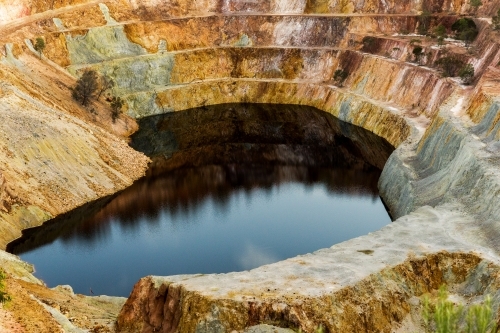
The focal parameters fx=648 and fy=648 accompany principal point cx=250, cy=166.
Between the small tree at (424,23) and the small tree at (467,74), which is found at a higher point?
the small tree at (424,23)

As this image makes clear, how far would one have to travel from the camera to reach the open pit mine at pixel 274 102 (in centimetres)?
3169

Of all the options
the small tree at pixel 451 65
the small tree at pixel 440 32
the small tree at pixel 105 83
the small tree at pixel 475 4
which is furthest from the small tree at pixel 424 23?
the small tree at pixel 105 83

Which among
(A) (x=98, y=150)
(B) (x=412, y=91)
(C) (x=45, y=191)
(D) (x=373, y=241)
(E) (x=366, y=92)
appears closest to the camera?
(D) (x=373, y=241)

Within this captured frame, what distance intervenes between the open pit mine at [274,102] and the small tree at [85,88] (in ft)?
2.56

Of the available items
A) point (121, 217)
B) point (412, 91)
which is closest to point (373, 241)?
point (121, 217)

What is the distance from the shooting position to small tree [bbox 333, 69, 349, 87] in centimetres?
9250

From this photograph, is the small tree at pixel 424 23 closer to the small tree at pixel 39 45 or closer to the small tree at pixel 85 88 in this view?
the small tree at pixel 85 88

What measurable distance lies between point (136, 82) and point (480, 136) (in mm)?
54265

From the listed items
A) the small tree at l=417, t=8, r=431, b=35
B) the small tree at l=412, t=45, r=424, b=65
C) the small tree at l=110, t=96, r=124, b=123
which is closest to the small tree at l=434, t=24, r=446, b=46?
the small tree at l=412, t=45, r=424, b=65

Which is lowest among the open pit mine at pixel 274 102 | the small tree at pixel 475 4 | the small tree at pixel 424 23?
the open pit mine at pixel 274 102

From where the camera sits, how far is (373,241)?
40125mm

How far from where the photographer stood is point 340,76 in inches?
3652

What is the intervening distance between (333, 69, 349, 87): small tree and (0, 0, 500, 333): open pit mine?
0.32 meters

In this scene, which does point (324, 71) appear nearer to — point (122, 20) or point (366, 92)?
point (366, 92)
